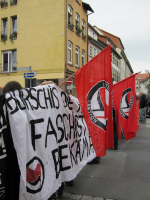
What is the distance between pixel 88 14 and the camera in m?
24.7

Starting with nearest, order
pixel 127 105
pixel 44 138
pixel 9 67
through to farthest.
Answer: pixel 44 138 → pixel 127 105 → pixel 9 67

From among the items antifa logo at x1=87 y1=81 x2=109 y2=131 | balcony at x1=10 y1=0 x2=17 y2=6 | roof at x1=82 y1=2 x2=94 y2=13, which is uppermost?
roof at x1=82 y1=2 x2=94 y2=13

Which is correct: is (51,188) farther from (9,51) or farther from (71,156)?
(9,51)

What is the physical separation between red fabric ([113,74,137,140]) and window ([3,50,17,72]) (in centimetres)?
1520

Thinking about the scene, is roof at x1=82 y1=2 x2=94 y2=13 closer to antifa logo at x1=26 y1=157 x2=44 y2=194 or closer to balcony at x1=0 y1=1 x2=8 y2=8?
balcony at x1=0 y1=1 x2=8 y2=8

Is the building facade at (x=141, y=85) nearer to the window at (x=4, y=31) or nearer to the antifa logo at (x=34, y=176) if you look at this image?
the antifa logo at (x=34, y=176)

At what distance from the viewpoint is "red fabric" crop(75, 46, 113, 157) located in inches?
167

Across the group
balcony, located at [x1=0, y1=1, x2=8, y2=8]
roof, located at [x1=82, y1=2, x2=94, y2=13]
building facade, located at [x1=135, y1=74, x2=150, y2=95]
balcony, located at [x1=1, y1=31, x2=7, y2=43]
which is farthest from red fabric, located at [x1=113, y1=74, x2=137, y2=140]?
roof, located at [x1=82, y1=2, x2=94, y2=13]

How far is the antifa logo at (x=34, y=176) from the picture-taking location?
2.61 m

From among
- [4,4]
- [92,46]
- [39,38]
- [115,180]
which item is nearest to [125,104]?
[115,180]

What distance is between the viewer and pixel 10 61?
809 inches

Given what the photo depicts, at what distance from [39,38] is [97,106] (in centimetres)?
1635

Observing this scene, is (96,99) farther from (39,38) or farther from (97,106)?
(39,38)

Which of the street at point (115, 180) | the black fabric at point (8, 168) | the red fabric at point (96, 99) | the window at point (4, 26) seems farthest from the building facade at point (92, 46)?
the black fabric at point (8, 168)
